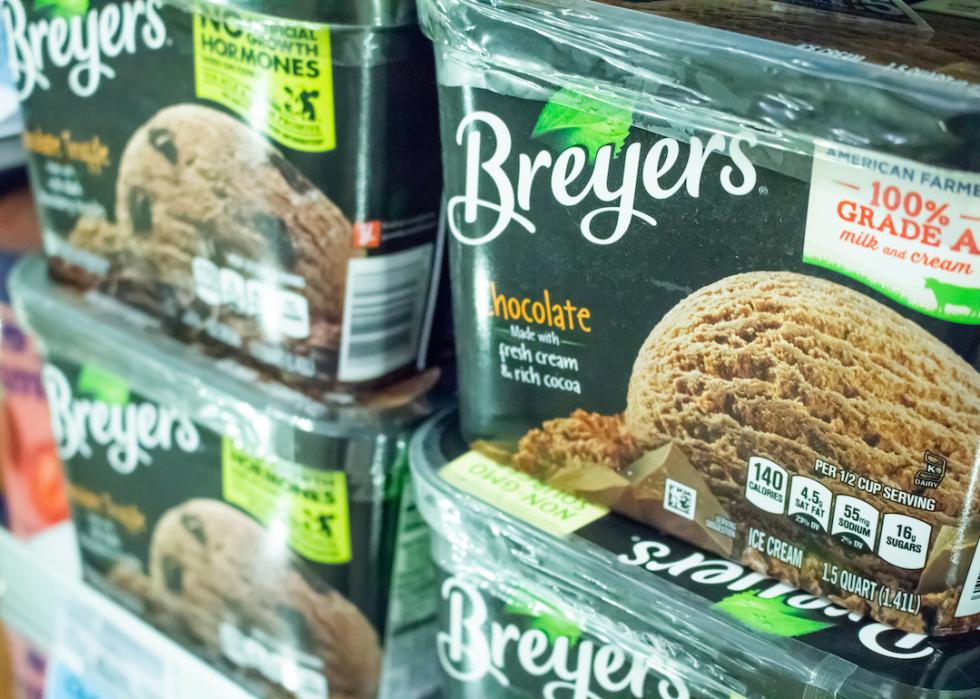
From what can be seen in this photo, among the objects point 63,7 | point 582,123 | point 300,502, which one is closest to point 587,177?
point 582,123

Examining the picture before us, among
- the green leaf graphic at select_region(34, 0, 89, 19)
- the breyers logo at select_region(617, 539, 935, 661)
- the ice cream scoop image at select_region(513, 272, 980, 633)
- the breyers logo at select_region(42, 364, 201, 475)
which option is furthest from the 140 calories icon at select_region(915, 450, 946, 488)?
the green leaf graphic at select_region(34, 0, 89, 19)

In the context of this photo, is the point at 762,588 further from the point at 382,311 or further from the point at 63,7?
the point at 63,7

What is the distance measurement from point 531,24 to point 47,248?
2.02 ft

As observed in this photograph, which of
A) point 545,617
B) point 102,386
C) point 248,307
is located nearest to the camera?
point 545,617

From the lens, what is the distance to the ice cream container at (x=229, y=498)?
866mm

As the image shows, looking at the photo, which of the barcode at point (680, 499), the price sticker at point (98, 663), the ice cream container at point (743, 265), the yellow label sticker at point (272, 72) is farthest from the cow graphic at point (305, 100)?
the price sticker at point (98, 663)

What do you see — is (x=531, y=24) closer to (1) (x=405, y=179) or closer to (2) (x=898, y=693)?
(1) (x=405, y=179)

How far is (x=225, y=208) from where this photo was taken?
2.78 ft

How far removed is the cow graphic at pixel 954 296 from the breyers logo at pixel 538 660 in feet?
0.98

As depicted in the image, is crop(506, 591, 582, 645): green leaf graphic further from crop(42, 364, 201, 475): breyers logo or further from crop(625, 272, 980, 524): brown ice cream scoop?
crop(42, 364, 201, 475): breyers logo

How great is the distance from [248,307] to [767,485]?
0.45 m

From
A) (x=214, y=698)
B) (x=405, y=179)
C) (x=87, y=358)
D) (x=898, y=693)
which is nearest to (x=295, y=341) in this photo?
(x=405, y=179)

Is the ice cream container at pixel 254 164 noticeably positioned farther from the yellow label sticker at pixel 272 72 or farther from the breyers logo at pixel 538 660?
the breyers logo at pixel 538 660

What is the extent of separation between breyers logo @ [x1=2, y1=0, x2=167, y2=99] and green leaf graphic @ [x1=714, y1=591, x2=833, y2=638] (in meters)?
0.60
